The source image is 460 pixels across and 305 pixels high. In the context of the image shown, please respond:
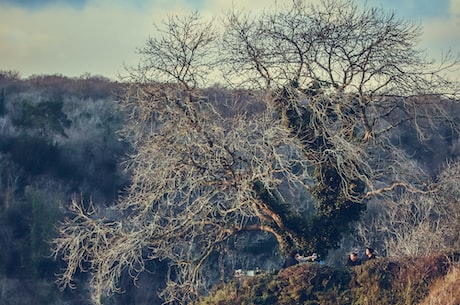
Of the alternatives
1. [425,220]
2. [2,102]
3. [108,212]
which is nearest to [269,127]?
[425,220]

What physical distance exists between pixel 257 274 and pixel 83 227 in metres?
4.26

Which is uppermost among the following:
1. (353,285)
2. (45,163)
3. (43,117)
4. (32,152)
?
(43,117)

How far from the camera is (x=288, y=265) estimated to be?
2211cm

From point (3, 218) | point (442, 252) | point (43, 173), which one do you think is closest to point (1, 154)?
point (43, 173)

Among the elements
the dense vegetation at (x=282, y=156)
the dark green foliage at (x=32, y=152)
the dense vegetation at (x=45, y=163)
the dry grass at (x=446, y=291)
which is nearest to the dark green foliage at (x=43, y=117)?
the dense vegetation at (x=45, y=163)

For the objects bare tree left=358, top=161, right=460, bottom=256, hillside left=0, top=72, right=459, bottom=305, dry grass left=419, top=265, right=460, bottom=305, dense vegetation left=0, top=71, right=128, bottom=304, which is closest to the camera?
dry grass left=419, top=265, right=460, bottom=305

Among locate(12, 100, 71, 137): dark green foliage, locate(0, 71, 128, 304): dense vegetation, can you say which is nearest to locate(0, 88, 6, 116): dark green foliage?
locate(0, 71, 128, 304): dense vegetation

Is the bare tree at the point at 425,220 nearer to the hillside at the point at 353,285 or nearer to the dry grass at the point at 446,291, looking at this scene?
the hillside at the point at 353,285

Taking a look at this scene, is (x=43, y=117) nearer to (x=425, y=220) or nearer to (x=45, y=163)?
(x=45, y=163)

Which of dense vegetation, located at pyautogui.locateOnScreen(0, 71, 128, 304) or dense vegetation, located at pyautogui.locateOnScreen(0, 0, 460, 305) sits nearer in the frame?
dense vegetation, located at pyautogui.locateOnScreen(0, 0, 460, 305)

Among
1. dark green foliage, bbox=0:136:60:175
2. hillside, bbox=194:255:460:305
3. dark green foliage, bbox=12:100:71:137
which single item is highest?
dark green foliage, bbox=12:100:71:137

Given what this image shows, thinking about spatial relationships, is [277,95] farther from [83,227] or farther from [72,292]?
[72,292]

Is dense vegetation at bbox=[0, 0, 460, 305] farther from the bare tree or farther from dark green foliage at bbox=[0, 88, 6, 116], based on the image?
dark green foliage at bbox=[0, 88, 6, 116]

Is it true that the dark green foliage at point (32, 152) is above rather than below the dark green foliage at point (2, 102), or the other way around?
below
